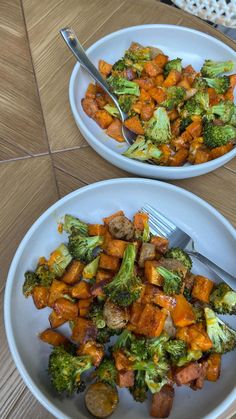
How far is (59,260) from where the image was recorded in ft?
3.58

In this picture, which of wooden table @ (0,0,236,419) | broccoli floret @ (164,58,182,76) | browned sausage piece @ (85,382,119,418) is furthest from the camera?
broccoli floret @ (164,58,182,76)

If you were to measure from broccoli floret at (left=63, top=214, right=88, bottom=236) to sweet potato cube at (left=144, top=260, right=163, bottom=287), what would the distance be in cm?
19

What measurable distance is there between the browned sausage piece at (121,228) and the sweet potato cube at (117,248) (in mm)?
24

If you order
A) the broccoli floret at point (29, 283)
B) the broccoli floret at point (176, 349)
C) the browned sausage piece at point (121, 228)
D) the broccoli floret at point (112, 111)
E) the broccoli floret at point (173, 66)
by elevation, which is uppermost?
the broccoli floret at point (173, 66)

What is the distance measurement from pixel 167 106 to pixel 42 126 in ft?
1.34

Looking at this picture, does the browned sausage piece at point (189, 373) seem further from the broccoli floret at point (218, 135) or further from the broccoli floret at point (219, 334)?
the broccoli floret at point (218, 135)

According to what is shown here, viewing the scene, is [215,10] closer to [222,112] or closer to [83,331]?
[222,112]

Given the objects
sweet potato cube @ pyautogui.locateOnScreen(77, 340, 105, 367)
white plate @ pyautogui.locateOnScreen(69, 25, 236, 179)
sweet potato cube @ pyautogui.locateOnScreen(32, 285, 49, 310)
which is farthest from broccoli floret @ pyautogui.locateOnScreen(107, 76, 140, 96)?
sweet potato cube @ pyautogui.locateOnScreen(77, 340, 105, 367)

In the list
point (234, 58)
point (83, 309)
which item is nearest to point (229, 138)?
point (234, 58)

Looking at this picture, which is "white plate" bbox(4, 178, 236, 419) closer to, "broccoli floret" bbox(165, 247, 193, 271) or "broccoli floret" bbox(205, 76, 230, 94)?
"broccoli floret" bbox(165, 247, 193, 271)

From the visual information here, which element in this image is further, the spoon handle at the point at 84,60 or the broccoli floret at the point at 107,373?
the spoon handle at the point at 84,60

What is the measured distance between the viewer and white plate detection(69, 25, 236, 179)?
4.21ft

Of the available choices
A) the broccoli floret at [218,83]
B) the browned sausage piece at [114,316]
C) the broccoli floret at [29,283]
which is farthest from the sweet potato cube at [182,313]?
the broccoli floret at [218,83]

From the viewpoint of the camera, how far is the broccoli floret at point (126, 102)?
1314 mm
